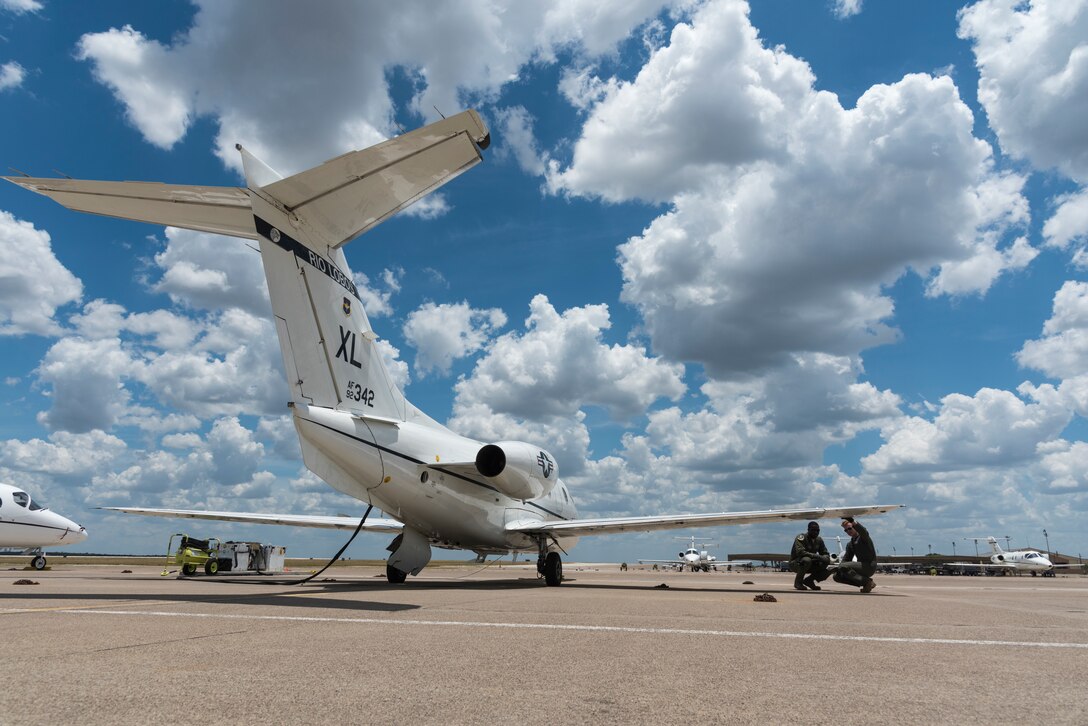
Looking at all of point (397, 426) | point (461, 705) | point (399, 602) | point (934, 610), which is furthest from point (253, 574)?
point (461, 705)

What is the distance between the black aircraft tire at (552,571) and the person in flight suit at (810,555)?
6156 millimetres

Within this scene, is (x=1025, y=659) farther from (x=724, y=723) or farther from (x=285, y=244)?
(x=285, y=244)

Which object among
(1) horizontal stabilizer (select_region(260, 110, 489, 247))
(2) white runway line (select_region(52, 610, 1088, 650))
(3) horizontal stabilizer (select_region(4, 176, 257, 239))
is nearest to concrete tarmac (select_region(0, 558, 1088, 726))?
(2) white runway line (select_region(52, 610, 1088, 650))

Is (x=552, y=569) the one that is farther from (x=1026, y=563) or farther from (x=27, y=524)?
(x=1026, y=563)

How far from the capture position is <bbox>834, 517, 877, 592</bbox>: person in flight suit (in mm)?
13969

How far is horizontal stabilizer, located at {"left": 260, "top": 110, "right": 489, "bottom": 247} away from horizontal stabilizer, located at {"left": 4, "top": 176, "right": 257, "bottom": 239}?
27.2 inches

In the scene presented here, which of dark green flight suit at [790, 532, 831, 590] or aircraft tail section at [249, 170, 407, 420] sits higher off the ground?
aircraft tail section at [249, 170, 407, 420]

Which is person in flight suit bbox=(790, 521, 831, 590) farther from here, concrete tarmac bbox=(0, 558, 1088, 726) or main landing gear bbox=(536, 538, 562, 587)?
concrete tarmac bbox=(0, 558, 1088, 726)

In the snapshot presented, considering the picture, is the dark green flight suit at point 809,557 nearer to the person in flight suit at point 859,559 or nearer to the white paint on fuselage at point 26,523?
the person in flight suit at point 859,559

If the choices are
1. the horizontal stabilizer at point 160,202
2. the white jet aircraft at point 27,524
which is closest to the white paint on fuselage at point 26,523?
the white jet aircraft at point 27,524

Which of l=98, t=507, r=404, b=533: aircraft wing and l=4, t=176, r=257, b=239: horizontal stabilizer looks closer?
l=4, t=176, r=257, b=239: horizontal stabilizer

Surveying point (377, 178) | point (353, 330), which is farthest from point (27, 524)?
point (377, 178)

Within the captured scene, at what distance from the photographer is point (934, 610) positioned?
896 centimetres

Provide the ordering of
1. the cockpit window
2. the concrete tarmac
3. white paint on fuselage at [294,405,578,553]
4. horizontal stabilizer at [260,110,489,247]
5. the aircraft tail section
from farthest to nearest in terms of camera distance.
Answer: the cockpit window < white paint on fuselage at [294,405,578,553] < the aircraft tail section < horizontal stabilizer at [260,110,489,247] < the concrete tarmac
